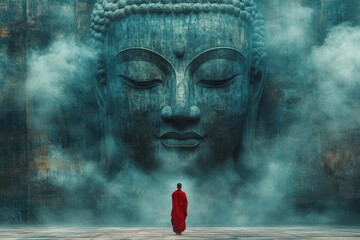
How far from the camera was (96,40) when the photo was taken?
11.9m

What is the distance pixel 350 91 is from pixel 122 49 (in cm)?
401

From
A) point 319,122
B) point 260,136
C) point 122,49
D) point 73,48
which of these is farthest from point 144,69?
point 319,122

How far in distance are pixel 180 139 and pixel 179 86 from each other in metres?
0.91

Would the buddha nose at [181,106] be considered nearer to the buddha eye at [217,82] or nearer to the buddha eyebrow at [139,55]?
the buddha eye at [217,82]

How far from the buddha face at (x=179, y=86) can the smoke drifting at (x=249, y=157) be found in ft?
1.70

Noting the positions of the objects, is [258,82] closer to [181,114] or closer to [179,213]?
[181,114]

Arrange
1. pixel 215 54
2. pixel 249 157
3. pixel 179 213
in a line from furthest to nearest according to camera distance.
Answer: pixel 249 157 → pixel 215 54 → pixel 179 213

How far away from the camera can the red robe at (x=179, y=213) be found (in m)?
9.73

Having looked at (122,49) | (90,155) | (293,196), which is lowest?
(293,196)

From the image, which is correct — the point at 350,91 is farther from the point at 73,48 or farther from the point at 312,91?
the point at 73,48

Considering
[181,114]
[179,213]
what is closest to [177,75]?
[181,114]

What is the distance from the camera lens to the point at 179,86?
37.1 ft

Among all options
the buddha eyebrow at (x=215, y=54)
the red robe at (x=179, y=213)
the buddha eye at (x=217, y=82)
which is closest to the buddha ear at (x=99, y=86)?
the buddha eyebrow at (x=215, y=54)

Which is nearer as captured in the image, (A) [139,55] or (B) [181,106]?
(B) [181,106]
